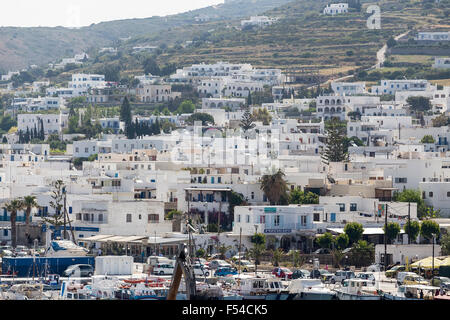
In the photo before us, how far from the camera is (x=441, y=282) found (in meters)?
30.9

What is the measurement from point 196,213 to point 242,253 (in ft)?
22.6

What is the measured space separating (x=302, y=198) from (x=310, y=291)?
20.9m

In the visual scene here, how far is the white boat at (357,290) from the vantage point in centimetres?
2578

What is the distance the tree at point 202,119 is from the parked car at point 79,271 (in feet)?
174

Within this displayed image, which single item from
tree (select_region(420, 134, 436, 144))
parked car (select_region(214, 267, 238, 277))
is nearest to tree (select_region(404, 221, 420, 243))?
parked car (select_region(214, 267, 238, 277))

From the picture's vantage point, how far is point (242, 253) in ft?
129

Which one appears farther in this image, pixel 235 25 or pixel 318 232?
pixel 235 25

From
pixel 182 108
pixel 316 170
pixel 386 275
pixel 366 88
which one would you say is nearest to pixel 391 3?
pixel 366 88

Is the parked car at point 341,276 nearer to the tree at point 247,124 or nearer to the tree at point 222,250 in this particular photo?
the tree at point 222,250

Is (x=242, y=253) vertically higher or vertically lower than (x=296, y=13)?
lower

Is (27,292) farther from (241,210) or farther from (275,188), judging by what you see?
(275,188)

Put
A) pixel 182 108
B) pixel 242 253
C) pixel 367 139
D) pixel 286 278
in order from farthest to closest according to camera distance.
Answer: pixel 182 108
pixel 367 139
pixel 242 253
pixel 286 278

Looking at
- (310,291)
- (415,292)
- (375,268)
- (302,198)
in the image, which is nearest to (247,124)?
(302,198)

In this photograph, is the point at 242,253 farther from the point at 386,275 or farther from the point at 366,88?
the point at 366,88
